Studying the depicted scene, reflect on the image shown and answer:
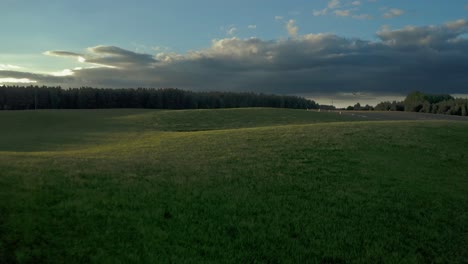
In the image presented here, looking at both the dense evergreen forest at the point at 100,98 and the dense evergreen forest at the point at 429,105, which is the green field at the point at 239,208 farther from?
the dense evergreen forest at the point at 100,98

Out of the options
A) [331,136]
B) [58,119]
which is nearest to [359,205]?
[331,136]

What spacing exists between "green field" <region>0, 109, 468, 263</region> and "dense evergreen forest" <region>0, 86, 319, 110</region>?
93571 millimetres

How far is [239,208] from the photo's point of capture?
10.5 m

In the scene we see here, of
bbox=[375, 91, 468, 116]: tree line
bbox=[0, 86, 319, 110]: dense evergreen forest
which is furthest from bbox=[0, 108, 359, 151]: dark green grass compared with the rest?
bbox=[0, 86, 319, 110]: dense evergreen forest

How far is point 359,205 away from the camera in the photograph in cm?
1157

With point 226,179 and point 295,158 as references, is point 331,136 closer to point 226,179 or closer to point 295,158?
point 295,158

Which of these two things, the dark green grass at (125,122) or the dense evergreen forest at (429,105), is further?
the dense evergreen forest at (429,105)

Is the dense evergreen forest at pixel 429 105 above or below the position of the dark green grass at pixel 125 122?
above

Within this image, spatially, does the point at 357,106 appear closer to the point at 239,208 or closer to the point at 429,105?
the point at 429,105

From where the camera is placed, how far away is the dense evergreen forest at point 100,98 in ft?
339

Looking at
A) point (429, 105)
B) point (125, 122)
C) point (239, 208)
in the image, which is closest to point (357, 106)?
point (429, 105)

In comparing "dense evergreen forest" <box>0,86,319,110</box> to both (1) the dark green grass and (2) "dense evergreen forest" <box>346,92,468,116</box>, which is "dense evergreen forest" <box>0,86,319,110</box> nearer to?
(2) "dense evergreen forest" <box>346,92,468,116</box>

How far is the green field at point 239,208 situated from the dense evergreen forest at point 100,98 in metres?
93.6

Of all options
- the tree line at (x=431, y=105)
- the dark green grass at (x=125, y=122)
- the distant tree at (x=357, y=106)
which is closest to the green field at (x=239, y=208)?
the dark green grass at (x=125, y=122)
